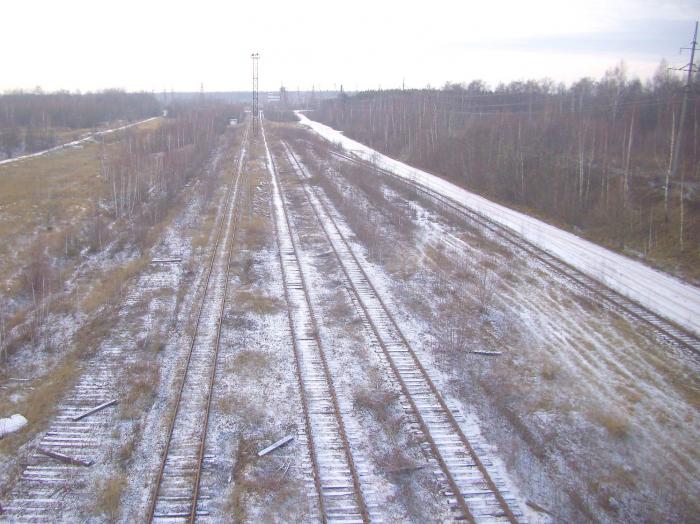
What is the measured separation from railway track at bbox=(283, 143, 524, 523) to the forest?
1247 centimetres

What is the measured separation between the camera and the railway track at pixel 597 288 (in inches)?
594

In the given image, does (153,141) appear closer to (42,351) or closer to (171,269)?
(171,269)

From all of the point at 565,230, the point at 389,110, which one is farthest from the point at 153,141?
the point at 565,230

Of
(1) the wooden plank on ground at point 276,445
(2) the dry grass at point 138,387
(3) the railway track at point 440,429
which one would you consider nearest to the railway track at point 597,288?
(3) the railway track at point 440,429

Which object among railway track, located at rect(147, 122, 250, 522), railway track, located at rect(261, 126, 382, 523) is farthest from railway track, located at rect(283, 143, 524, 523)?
railway track, located at rect(147, 122, 250, 522)

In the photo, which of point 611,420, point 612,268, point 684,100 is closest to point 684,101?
point 684,100

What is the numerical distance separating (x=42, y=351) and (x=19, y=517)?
20.4 ft

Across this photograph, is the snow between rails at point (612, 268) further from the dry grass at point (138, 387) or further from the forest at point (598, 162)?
the dry grass at point (138, 387)

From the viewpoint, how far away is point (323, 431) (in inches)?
417

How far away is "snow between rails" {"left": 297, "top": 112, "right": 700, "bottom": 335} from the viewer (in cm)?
1712

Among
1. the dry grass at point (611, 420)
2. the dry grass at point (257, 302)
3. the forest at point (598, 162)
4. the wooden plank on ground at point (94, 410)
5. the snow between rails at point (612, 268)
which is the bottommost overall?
the dry grass at point (611, 420)

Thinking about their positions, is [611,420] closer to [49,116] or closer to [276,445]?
[276,445]

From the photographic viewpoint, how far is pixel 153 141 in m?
50.9

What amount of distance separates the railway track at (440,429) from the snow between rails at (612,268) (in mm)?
8707
